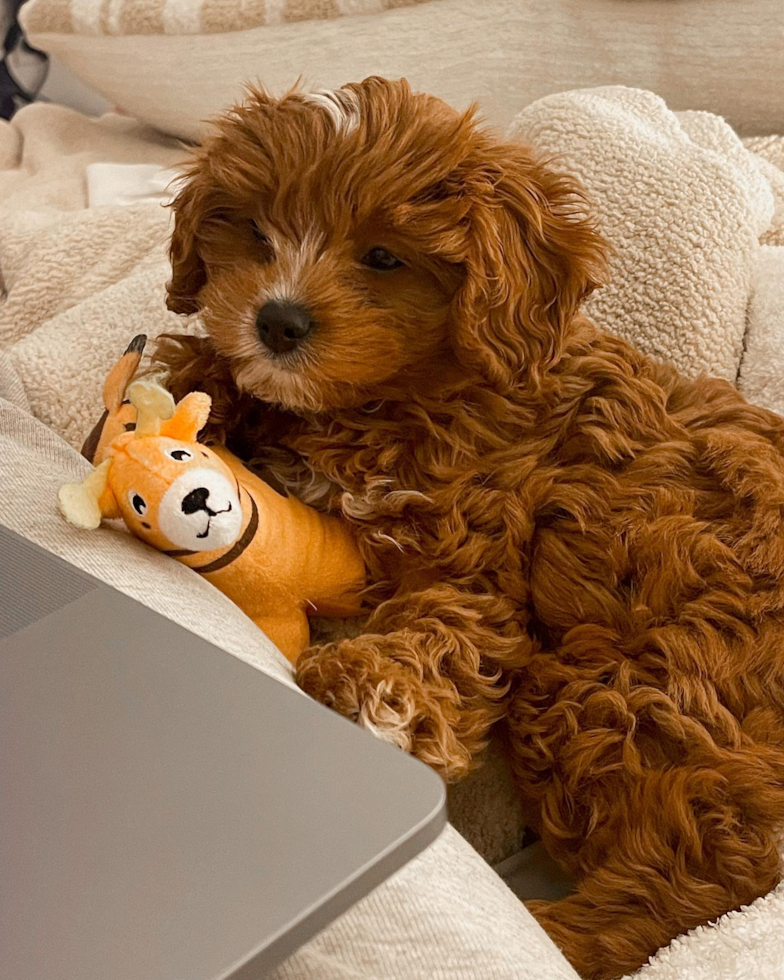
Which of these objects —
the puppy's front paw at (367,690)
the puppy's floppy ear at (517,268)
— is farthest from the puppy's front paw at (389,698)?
the puppy's floppy ear at (517,268)

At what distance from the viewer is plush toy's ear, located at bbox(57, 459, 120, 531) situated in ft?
3.22

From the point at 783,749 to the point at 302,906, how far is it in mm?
645

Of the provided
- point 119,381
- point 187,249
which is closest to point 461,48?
point 187,249

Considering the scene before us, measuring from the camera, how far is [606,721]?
1051mm

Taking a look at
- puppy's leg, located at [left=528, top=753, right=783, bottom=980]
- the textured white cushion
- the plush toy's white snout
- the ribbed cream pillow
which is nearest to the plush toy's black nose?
the plush toy's white snout

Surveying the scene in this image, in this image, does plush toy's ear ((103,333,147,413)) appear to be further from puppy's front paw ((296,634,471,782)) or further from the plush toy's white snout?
puppy's front paw ((296,634,471,782))

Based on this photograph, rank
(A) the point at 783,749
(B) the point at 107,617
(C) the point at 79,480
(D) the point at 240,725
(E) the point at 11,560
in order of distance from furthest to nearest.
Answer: (C) the point at 79,480
(A) the point at 783,749
(E) the point at 11,560
(B) the point at 107,617
(D) the point at 240,725

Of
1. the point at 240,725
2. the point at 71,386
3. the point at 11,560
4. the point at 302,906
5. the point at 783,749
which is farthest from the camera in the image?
the point at 71,386

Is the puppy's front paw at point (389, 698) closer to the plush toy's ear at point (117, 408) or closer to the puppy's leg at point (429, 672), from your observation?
the puppy's leg at point (429, 672)

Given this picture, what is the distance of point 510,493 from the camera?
1150 mm

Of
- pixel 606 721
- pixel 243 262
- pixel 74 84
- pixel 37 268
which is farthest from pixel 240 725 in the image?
pixel 74 84

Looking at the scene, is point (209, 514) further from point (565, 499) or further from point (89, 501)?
point (565, 499)

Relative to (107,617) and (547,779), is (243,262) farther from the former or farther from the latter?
(547,779)

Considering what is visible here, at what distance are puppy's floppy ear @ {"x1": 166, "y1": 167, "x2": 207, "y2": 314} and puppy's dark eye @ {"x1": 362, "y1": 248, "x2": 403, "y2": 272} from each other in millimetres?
219
